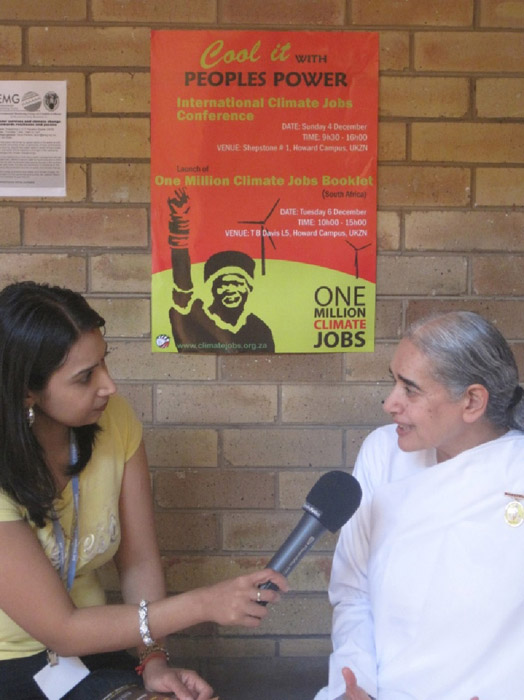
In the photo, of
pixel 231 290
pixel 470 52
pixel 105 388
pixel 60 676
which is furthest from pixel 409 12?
pixel 60 676

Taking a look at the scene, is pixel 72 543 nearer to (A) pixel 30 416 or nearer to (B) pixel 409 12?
Result: (A) pixel 30 416

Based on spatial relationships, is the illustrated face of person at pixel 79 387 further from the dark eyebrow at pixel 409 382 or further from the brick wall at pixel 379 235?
the brick wall at pixel 379 235

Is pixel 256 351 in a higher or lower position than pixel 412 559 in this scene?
higher

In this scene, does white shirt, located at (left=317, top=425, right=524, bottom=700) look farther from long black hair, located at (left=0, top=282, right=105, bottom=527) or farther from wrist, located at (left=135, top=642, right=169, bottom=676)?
long black hair, located at (left=0, top=282, right=105, bottom=527)

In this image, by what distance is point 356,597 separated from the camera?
202cm

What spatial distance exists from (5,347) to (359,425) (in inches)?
56.1

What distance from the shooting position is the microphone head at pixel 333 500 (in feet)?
5.19

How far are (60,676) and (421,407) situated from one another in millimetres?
1095

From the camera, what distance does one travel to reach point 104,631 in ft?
5.82

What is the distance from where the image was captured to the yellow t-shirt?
1.90m

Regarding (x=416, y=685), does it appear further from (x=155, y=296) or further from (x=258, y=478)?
(x=155, y=296)

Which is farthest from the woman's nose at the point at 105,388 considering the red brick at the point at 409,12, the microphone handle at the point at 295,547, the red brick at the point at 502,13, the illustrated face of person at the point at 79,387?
the red brick at the point at 502,13

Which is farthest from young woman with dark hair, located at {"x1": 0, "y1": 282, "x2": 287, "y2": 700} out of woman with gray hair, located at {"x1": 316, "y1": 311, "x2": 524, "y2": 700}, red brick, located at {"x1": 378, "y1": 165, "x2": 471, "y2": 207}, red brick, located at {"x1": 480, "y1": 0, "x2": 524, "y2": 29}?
red brick, located at {"x1": 480, "y1": 0, "x2": 524, "y2": 29}

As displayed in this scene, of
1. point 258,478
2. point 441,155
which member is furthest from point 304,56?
point 258,478
